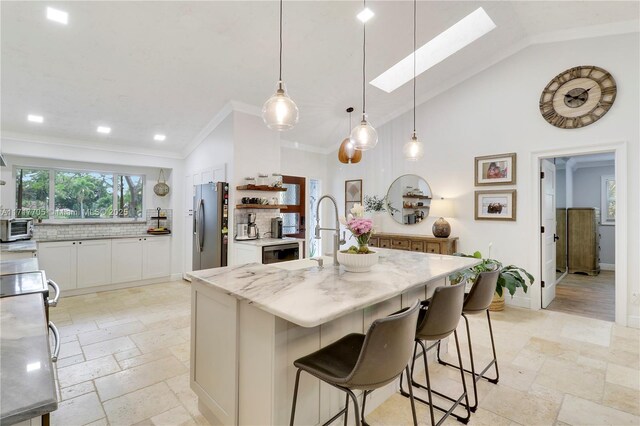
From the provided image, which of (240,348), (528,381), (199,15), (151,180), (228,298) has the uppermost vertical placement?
(199,15)

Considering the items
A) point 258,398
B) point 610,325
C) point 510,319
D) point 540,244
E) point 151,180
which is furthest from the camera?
point 151,180

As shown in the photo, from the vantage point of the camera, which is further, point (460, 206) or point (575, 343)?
point (460, 206)

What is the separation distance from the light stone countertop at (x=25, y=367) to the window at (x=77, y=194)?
4.59m

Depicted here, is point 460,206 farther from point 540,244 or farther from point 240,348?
point 240,348

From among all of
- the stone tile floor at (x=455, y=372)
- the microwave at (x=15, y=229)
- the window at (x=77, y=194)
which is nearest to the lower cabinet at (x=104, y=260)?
the microwave at (x=15, y=229)

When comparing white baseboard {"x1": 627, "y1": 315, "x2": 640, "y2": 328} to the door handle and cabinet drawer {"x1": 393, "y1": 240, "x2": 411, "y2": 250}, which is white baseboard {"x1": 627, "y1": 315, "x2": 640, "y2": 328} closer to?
cabinet drawer {"x1": 393, "y1": 240, "x2": 411, "y2": 250}

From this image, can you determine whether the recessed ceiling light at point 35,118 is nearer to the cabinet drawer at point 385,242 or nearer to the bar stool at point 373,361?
the bar stool at point 373,361

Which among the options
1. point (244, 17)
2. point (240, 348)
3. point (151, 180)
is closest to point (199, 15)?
point (244, 17)

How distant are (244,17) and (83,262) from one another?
4.40 meters

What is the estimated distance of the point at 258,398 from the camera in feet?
5.20

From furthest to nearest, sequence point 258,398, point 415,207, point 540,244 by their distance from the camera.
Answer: point 415,207 < point 540,244 < point 258,398

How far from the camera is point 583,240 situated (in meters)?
6.37

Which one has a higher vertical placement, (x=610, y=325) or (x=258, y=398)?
(x=258, y=398)

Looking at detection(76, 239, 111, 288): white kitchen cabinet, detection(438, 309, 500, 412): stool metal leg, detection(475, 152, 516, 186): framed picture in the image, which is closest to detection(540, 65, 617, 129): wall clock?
detection(475, 152, 516, 186): framed picture
